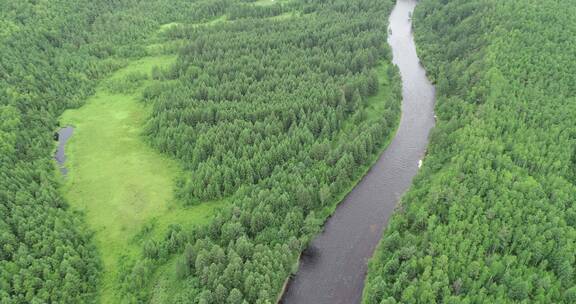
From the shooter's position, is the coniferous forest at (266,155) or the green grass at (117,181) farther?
the green grass at (117,181)

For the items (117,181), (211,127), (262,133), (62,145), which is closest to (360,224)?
(262,133)

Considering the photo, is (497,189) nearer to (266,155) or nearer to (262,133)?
(266,155)

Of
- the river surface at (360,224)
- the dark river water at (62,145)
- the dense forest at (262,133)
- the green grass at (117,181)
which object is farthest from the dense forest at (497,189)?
the dark river water at (62,145)

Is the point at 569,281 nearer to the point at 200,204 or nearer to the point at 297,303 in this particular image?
the point at 297,303

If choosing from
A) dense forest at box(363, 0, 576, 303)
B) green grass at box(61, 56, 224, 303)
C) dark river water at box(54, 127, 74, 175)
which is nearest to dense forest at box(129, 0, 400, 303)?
green grass at box(61, 56, 224, 303)

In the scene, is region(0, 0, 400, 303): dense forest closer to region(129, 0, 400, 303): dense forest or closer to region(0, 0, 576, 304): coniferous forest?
region(129, 0, 400, 303): dense forest

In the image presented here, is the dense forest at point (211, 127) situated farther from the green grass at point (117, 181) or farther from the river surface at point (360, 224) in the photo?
the river surface at point (360, 224)
